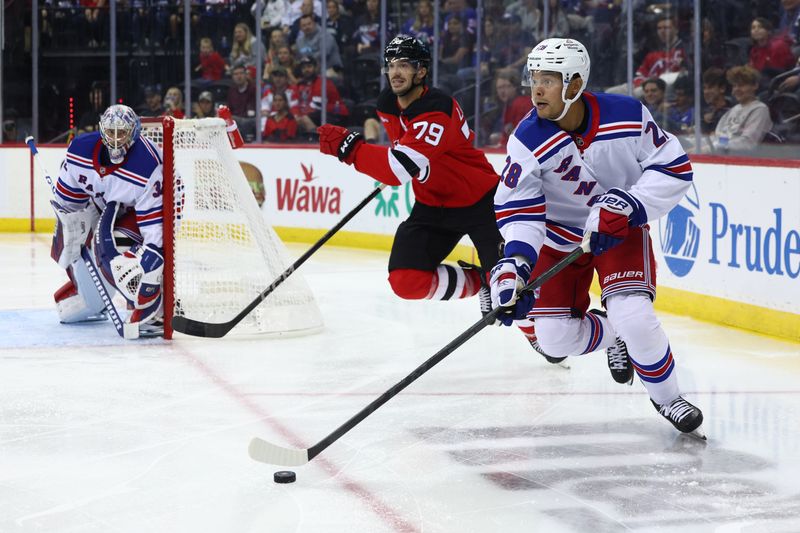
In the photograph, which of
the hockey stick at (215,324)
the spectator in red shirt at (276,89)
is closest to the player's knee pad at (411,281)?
the hockey stick at (215,324)

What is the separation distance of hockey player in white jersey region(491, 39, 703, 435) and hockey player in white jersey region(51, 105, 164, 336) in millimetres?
1901

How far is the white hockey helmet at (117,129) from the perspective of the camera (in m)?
4.36

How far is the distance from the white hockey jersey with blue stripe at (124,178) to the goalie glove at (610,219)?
2142mm

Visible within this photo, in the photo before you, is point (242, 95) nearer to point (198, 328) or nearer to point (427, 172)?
point (198, 328)

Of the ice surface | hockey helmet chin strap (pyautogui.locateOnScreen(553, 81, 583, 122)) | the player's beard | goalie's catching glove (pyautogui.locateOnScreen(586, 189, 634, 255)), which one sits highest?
the player's beard

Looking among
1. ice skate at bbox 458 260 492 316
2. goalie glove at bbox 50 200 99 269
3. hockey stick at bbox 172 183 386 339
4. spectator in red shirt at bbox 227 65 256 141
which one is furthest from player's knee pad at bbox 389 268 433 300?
spectator in red shirt at bbox 227 65 256 141

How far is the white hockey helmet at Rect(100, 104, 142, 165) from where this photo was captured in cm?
436

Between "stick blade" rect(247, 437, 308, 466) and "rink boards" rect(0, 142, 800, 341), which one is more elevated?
"rink boards" rect(0, 142, 800, 341)

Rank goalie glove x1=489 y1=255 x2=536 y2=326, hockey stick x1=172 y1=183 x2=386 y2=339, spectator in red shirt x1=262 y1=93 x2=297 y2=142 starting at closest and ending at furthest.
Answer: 1. goalie glove x1=489 y1=255 x2=536 y2=326
2. hockey stick x1=172 y1=183 x2=386 y2=339
3. spectator in red shirt x1=262 y1=93 x2=297 y2=142

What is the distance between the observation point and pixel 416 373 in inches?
110

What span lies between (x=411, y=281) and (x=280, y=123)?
5.19m

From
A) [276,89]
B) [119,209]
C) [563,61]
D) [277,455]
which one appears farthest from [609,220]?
[276,89]

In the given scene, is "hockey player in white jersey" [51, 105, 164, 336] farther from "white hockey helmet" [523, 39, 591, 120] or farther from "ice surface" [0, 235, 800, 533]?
"white hockey helmet" [523, 39, 591, 120]

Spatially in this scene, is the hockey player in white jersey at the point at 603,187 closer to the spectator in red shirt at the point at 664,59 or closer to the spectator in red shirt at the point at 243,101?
the spectator in red shirt at the point at 664,59
